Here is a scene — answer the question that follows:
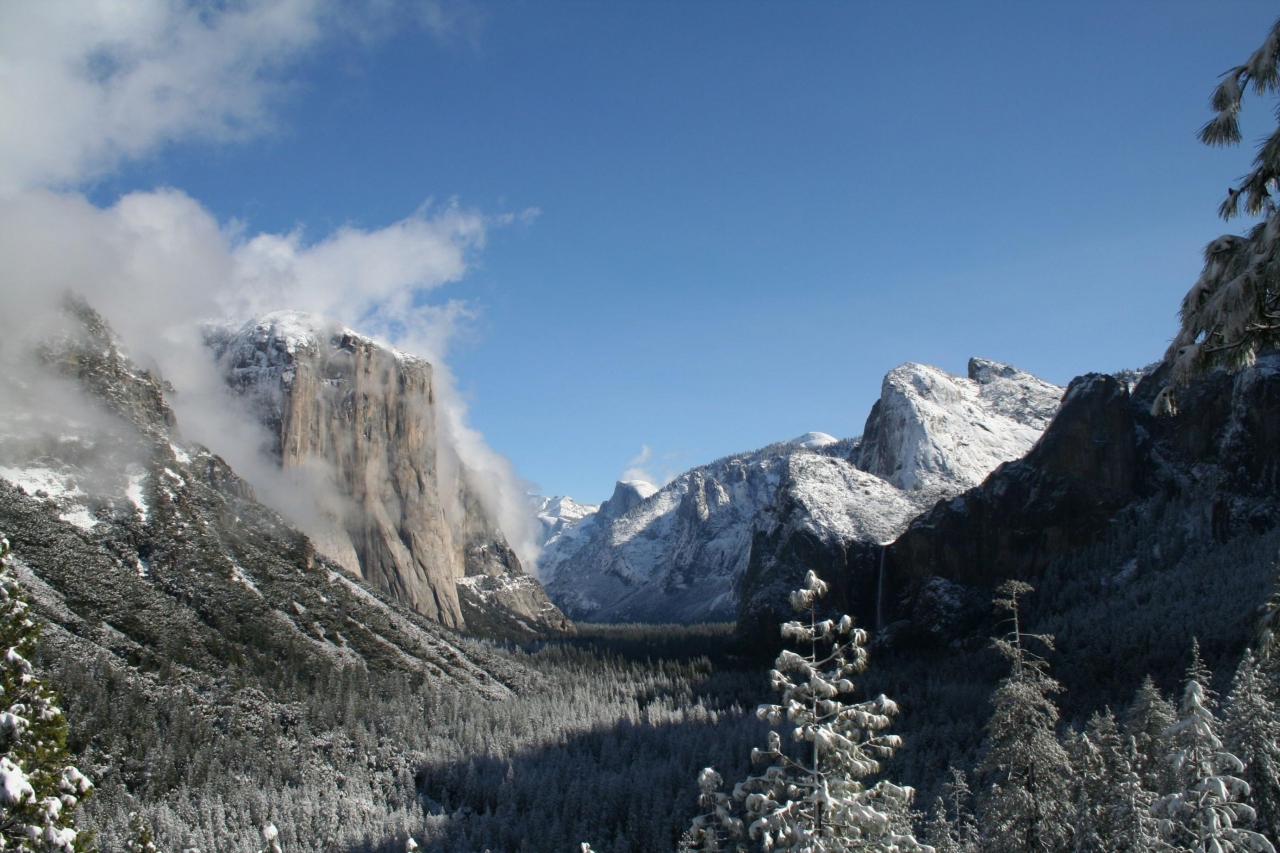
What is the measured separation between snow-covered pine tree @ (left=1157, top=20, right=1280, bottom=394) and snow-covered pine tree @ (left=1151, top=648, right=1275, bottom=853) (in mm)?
18624

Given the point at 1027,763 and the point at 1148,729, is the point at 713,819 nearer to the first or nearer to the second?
the point at 1027,763

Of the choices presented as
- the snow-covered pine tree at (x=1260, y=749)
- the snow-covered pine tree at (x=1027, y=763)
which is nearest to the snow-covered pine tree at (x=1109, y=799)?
the snow-covered pine tree at (x=1027, y=763)

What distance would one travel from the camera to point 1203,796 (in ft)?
83.1

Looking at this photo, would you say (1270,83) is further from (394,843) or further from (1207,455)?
(1207,455)

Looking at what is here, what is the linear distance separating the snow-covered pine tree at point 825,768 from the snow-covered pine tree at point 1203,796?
41.9 ft

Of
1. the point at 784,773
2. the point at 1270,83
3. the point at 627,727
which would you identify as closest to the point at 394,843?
the point at 627,727

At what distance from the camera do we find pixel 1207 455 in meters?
181

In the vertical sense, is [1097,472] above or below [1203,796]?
above

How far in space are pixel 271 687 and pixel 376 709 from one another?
2103 centimetres

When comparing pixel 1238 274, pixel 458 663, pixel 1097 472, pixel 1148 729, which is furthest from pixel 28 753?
pixel 1097 472

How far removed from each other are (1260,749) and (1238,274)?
3213 cm

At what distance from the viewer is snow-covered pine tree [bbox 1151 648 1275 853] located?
2375 centimetres

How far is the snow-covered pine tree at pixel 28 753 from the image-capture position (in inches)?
741

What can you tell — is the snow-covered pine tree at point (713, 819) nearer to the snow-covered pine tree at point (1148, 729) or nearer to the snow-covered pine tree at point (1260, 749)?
the snow-covered pine tree at point (1260, 749)
